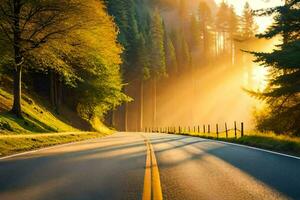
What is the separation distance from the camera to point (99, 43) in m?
26.1

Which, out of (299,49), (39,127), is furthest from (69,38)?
(299,49)

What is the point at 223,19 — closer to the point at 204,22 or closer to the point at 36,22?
the point at 204,22

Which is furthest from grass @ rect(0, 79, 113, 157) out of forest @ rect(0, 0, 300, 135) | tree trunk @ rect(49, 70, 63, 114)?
tree trunk @ rect(49, 70, 63, 114)

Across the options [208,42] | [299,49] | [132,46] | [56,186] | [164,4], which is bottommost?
[56,186]

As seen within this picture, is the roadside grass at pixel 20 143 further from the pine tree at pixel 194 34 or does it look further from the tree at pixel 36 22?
the pine tree at pixel 194 34

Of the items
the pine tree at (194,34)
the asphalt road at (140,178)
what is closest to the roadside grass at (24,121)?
the asphalt road at (140,178)

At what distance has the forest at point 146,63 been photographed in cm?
2364

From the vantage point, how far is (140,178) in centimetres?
905

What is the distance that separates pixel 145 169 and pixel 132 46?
2383 inches

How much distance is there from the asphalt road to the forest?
37.1ft

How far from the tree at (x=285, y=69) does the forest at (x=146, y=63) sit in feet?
0.18

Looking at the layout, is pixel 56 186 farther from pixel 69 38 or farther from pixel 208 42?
pixel 208 42

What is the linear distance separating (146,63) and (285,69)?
49.2 metres

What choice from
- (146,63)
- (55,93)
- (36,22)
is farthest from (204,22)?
(36,22)
